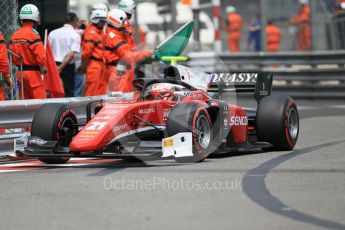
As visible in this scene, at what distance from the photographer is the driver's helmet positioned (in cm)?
1134

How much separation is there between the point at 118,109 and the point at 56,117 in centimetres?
77

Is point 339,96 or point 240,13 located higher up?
point 240,13

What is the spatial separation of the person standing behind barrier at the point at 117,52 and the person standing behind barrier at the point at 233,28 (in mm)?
15404

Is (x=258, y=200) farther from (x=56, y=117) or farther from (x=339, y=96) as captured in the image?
(x=339, y=96)

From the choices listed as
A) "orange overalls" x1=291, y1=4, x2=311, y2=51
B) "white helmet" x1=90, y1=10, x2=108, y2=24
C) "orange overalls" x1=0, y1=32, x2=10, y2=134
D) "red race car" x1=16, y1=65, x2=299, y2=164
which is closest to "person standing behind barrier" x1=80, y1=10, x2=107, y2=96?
"white helmet" x1=90, y1=10, x2=108, y2=24

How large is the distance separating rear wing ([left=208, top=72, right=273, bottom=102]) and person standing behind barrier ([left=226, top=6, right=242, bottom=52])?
Result: 18099mm

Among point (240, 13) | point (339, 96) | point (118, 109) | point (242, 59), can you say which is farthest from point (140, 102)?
point (240, 13)

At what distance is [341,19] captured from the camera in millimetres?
22250

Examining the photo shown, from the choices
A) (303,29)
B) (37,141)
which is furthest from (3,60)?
(303,29)

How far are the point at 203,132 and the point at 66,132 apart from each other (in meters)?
1.59

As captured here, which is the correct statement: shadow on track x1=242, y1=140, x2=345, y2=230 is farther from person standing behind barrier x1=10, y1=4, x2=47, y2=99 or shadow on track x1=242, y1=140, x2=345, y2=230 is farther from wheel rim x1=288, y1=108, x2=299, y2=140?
person standing behind barrier x1=10, y1=4, x2=47, y2=99

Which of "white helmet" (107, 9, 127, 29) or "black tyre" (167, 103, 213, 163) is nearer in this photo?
"black tyre" (167, 103, 213, 163)

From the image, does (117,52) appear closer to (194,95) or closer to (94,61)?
(94,61)

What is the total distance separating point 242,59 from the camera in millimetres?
23734
